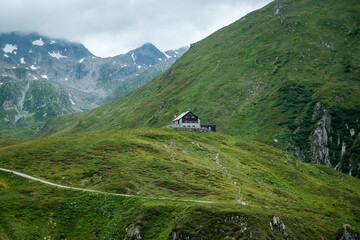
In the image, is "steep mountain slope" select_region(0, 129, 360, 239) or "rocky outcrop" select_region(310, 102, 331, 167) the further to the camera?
"rocky outcrop" select_region(310, 102, 331, 167)

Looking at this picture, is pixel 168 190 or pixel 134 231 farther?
pixel 168 190

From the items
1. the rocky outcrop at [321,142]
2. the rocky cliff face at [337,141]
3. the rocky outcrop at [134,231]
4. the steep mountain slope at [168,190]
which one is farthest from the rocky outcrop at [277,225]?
the rocky outcrop at [321,142]

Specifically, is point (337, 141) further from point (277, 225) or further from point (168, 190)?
point (277, 225)

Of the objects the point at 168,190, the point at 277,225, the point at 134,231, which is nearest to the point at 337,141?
the point at 168,190

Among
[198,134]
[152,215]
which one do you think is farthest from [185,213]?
[198,134]

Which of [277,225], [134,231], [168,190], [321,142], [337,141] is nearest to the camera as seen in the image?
[277,225]

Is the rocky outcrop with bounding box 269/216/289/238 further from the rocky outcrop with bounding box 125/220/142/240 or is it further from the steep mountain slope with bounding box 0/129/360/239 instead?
the rocky outcrop with bounding box 125/220/142/240

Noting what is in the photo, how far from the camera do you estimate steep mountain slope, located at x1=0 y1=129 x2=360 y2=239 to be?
49844 millimetres

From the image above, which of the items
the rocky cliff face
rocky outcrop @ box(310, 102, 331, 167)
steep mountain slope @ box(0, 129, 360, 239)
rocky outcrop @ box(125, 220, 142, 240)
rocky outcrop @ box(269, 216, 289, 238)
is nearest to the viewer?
rocky outcrop @ box(269, 216, 289, 238)

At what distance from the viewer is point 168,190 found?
236 ft

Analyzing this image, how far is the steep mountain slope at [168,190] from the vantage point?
164ft

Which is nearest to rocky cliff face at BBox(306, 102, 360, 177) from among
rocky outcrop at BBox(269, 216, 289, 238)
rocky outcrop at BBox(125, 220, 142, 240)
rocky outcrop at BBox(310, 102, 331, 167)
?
rocky outcrop at BBox(310, 102, 331, 167)

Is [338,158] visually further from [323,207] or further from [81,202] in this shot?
[81,202]

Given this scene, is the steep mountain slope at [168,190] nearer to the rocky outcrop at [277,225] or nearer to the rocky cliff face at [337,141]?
the rocky outcrop at [277,225]
